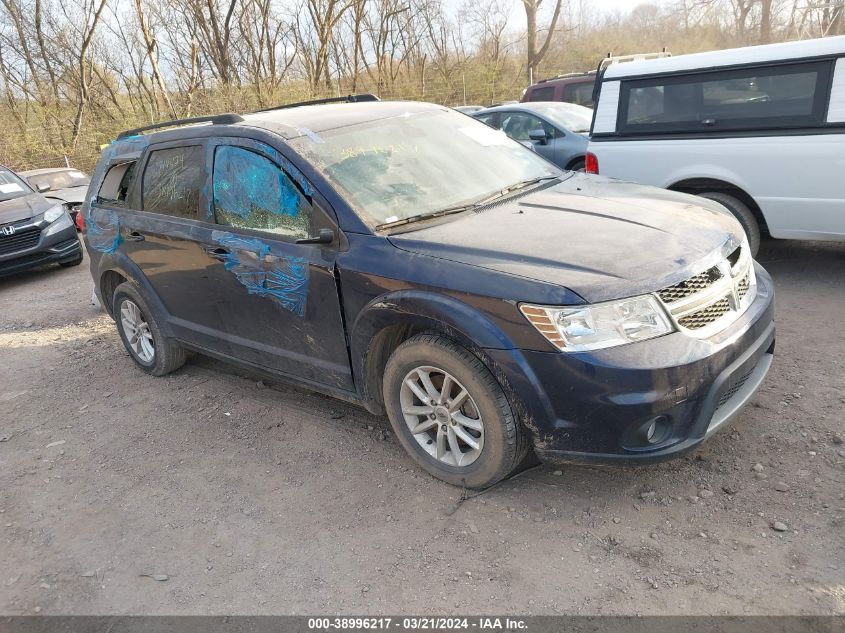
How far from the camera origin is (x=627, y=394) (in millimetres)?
2627

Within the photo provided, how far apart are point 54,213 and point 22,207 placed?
1.28 feet

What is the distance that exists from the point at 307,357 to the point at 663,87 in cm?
418

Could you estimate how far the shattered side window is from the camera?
137 inches

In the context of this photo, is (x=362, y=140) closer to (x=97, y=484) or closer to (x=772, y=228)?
(x=97, y=484)

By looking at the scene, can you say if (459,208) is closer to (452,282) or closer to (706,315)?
(452,282)

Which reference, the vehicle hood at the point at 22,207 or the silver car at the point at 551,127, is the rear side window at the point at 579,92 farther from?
the vehicle hood at the point at 22,207

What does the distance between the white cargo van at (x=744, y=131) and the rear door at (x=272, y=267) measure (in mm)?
3710

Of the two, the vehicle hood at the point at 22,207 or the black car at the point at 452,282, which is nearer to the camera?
the black car at the point at 452,282

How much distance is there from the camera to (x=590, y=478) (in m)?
3.22

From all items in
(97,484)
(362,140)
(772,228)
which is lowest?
(97,484)

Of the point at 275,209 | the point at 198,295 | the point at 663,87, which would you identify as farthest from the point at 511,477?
the point at 663,87

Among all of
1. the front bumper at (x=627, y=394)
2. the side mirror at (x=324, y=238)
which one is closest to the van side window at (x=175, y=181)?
the side mirror at (x=324, y=238)

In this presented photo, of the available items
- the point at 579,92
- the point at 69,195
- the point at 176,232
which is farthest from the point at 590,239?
the point at 69,195

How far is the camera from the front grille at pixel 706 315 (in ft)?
9.13
